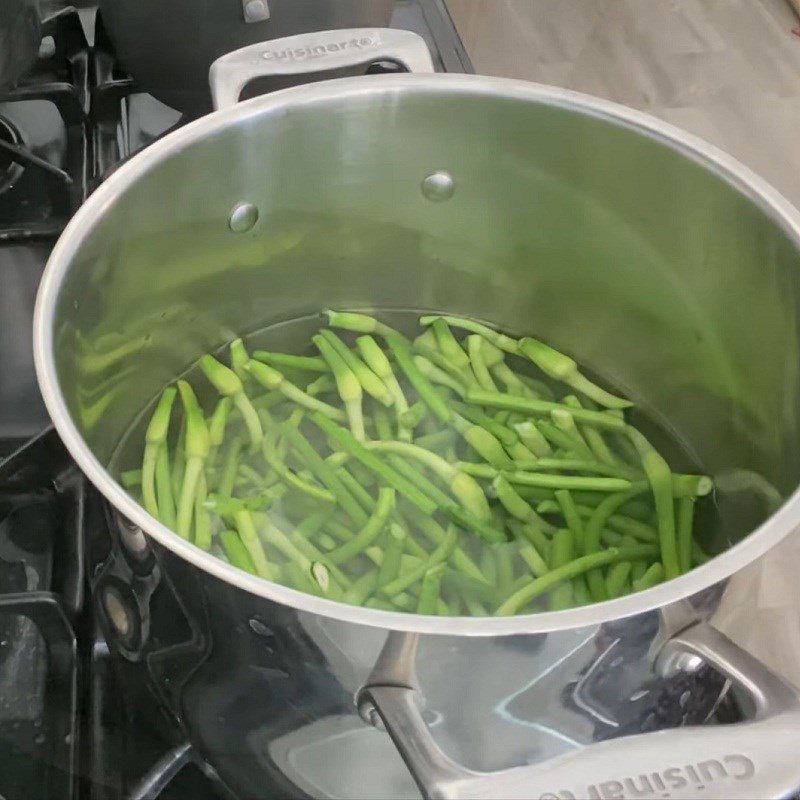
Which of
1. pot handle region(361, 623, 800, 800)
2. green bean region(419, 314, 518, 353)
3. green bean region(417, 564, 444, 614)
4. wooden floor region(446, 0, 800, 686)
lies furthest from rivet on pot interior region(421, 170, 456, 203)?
wooden floor region(446, 0, 800, 686)

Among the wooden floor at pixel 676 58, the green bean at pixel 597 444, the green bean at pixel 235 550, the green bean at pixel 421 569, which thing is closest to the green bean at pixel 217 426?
the green bean at pixel 235 550

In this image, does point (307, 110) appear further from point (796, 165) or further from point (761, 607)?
point (796, 165)

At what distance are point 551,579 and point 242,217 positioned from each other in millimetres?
378

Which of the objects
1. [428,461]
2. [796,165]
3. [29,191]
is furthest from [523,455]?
[796,165]

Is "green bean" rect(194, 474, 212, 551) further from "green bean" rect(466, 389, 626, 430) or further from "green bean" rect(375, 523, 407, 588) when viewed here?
"green bean" rect(466, 389, 626, 430)

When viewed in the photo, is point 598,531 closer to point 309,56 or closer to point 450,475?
point 450,475

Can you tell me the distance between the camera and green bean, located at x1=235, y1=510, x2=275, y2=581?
61 cm

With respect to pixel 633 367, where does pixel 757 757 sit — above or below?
above

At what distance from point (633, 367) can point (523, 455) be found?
0.52 ft

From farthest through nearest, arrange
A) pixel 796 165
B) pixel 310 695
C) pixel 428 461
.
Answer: pixel 796 165 < pixel 428 461 < pixel 310 695

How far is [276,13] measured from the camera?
743 mm

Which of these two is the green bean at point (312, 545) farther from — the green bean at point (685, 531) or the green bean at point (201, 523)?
the green bean at point (685, 531)

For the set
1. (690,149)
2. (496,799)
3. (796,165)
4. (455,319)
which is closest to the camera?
(496,799)

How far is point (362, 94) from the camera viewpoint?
64cm
